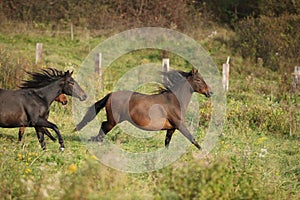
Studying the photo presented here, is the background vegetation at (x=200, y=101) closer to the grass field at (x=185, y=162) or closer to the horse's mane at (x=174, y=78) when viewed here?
the grass field at (x=185, y=162)

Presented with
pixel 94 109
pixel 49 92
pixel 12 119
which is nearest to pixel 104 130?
pixel 94 109

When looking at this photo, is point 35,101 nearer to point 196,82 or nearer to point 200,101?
point 196,82

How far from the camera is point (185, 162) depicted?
23.1 feet

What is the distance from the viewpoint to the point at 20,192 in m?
6.38

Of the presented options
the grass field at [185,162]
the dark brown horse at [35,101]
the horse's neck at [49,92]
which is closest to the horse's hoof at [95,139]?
the grass field at [185,162]

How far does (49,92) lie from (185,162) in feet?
12.8

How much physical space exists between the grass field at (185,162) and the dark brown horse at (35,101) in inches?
15.7

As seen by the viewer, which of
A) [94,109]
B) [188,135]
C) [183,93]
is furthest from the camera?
[94,109]

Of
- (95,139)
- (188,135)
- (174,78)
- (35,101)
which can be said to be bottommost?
(95,139)

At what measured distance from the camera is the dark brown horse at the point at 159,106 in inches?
404

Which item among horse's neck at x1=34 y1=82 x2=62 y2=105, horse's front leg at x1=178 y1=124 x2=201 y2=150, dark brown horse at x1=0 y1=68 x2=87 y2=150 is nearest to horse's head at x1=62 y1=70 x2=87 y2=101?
dark brown horse at x1=0 y1=68 x2=87 y2=150

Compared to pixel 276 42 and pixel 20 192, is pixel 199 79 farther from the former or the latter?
pixel 276 42

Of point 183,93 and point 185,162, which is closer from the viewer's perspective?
point 185,162

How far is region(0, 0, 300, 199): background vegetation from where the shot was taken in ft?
20.7
